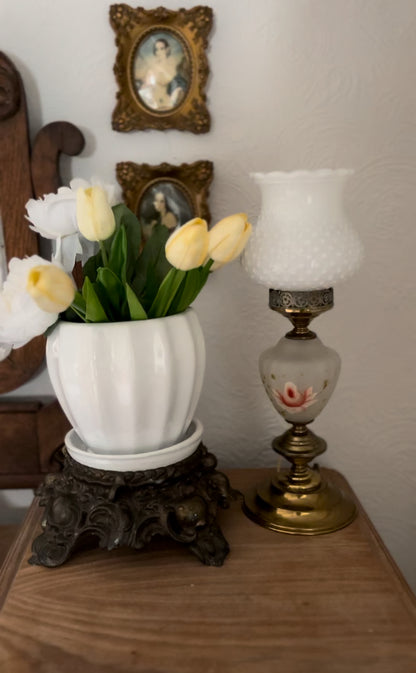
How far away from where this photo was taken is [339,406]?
974 millimetres

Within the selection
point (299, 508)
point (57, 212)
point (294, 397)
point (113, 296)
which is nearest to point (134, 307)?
point (113, 296)

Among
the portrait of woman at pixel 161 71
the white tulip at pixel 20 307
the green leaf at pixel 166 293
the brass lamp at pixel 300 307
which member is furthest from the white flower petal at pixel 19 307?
the portrait of woman at pixel 161 71

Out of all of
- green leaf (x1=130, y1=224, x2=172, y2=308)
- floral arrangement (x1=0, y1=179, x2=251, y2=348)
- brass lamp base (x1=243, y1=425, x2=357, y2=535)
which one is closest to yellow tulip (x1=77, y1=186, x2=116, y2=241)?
floral arrangement (x1=0, y1=179, x2=251, y2=348)

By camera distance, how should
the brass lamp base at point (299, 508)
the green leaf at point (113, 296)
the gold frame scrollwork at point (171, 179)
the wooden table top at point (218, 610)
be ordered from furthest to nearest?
the gold frame scrollwork at point (171, 179), the brass lamp base at point (299, 508), the green leaf at point (113, 296), the wooden table top at point (218, 610)

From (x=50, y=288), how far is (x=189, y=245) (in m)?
0.15

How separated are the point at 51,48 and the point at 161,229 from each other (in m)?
0.37

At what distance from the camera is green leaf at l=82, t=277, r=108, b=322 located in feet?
2.02

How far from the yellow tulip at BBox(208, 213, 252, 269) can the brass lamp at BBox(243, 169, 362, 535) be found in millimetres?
61

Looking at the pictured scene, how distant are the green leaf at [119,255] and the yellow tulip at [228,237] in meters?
0.10

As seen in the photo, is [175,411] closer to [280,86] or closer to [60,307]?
[60,307]

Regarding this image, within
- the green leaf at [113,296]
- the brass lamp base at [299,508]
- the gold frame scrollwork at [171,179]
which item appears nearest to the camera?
the green leaf at [113,296]

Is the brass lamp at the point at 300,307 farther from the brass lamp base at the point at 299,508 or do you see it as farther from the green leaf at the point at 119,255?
the green leaf at the point at 119,255

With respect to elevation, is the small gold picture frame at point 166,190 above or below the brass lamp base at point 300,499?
above

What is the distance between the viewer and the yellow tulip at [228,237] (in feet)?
2.05
